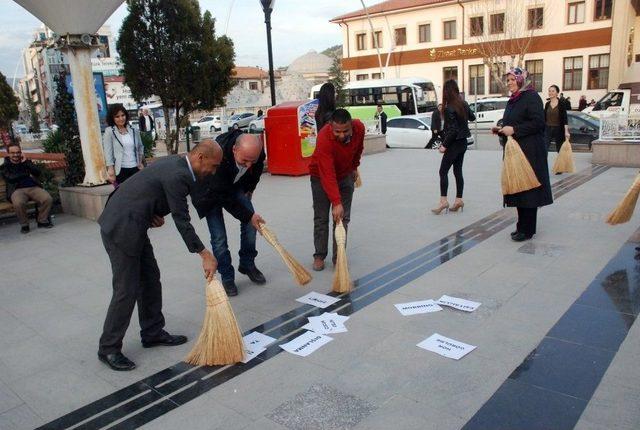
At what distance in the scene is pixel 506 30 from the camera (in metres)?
34.8

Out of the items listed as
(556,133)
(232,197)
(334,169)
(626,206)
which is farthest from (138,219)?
(556,133)

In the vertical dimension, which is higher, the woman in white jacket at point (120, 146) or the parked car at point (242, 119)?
the woman in white jacket at point (120, 146)

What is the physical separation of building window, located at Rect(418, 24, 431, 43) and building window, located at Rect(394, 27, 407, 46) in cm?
127

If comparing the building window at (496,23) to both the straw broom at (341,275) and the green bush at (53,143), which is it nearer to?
the green bush at (53,143)

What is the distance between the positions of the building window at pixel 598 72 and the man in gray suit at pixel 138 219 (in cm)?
3659

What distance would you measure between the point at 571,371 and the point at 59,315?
13.3 ft

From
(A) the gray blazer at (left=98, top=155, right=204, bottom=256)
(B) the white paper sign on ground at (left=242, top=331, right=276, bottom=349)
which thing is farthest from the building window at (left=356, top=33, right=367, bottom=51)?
(A) the gray blazer at (left=98, top=155, right=204, bottom=256)

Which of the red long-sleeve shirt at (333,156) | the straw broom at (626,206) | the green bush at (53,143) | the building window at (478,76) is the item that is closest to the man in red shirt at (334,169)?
the red long-sleeve shirt at (333,156)

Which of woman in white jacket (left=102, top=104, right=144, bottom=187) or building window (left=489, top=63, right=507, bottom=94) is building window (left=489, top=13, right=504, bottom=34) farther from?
woman in white jacket (left=102, top=104, right=144, bottom=187)

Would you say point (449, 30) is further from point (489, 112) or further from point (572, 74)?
point (489, 112)

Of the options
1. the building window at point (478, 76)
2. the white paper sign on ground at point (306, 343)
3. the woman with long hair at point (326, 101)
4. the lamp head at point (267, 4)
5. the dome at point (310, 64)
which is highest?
the dome at point (310, 64)

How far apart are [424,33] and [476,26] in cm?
478

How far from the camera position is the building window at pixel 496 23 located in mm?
35622

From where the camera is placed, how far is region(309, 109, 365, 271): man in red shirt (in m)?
4.76
